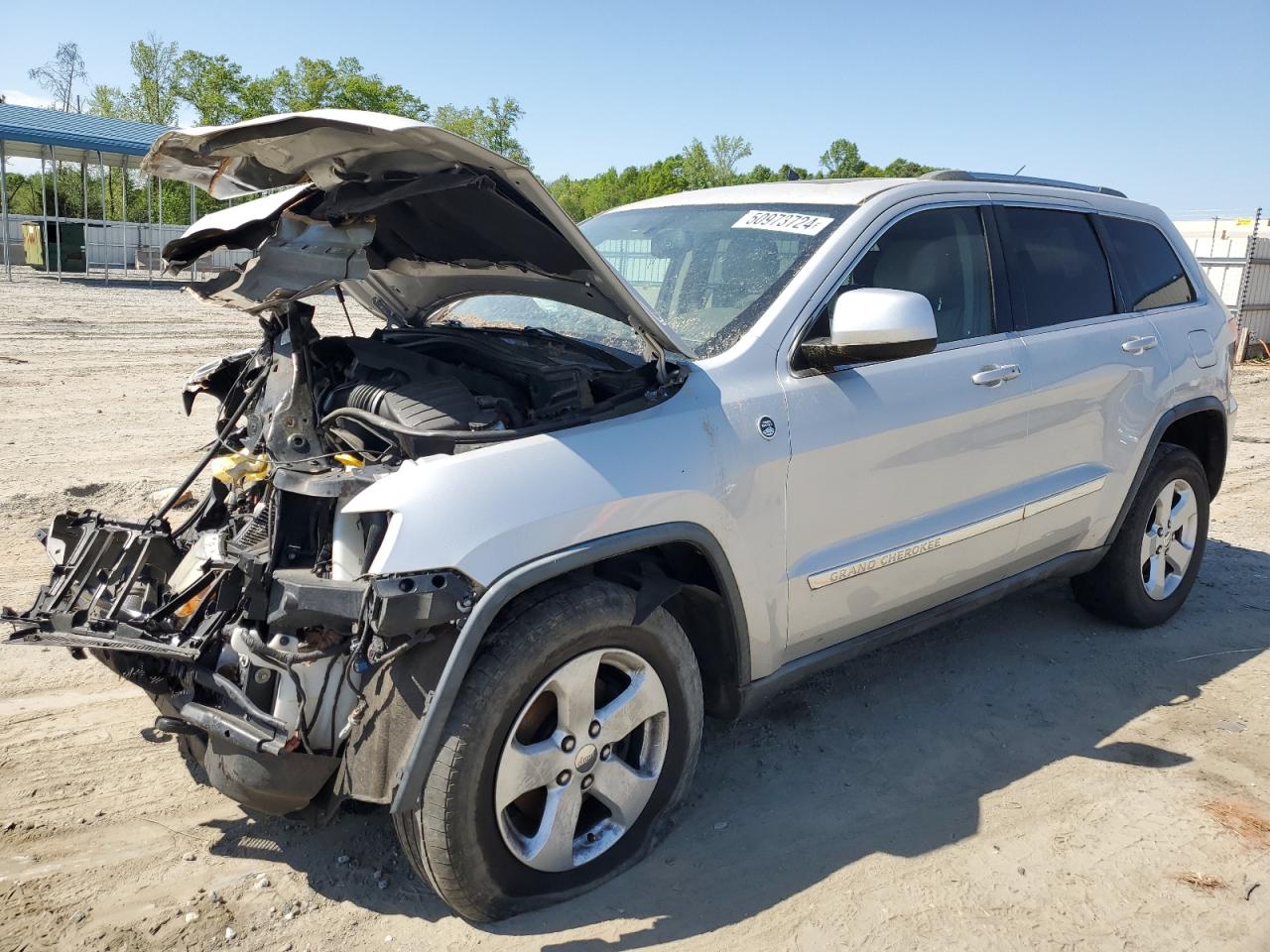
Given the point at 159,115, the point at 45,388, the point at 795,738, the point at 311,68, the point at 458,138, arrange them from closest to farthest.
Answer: the point at 458,138 → the point at 795,738 → the point at 45,388 → the point at 311,68 → the point at 159,115

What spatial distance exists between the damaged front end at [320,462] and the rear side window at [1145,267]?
2782 millimetres

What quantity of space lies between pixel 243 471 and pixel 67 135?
25146mm

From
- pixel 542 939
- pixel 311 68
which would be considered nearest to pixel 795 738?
pixel 542 939

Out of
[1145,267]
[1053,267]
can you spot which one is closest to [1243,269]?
[1145,267]

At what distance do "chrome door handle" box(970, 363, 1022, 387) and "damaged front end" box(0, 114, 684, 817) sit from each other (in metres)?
1.36

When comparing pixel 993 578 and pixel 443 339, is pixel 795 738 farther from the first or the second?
pixel 443 339

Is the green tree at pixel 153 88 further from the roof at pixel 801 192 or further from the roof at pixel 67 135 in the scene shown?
the roof at pixel 801 192

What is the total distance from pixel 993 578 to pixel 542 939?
92.4 inches

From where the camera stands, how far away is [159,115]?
47844mm

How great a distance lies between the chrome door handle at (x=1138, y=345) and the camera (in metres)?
4.47

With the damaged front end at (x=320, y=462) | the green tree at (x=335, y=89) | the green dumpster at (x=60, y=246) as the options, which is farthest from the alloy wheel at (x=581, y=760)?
the green tree at (x=335, y=89)

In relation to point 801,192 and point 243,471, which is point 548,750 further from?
point 801,192

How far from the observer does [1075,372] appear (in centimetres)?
418

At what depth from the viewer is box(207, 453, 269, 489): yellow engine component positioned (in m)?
3.26
